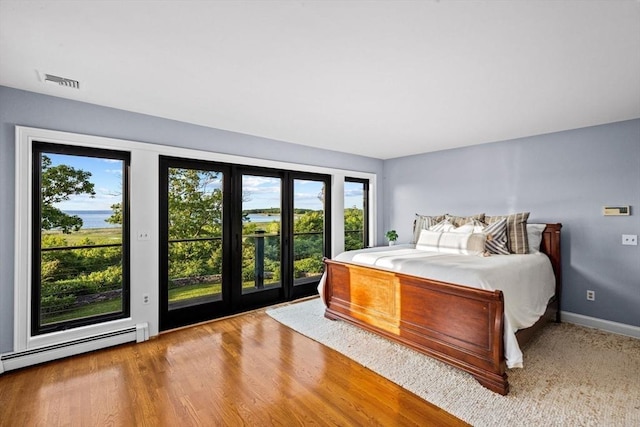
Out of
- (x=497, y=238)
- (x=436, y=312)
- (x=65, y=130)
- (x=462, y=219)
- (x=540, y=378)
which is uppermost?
(x=65, y=130)

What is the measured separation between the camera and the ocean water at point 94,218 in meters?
2.93

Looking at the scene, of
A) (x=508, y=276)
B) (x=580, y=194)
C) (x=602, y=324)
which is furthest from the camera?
(x=580, y=194)

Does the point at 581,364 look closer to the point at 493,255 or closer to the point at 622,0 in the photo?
the point at 493,255

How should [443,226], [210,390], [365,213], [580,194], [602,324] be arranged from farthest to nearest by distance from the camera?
[365,213] < [443,226] < [580,194] < [602,324] < [210,390]

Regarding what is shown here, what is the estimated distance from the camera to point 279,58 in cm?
203

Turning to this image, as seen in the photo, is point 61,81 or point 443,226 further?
point 443,226

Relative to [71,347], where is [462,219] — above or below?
above

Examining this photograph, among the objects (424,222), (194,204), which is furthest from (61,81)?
(424,222)

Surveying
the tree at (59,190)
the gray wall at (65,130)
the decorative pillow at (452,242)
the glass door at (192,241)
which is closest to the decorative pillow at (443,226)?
the decorative pillow at (452,242)

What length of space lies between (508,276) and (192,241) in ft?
10.8

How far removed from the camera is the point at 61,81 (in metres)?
2.40

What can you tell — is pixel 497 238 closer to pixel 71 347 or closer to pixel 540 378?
pixel 540 378

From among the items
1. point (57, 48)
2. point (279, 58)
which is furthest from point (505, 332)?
point (57, 48)

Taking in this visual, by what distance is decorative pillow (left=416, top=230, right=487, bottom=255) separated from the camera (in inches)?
136
